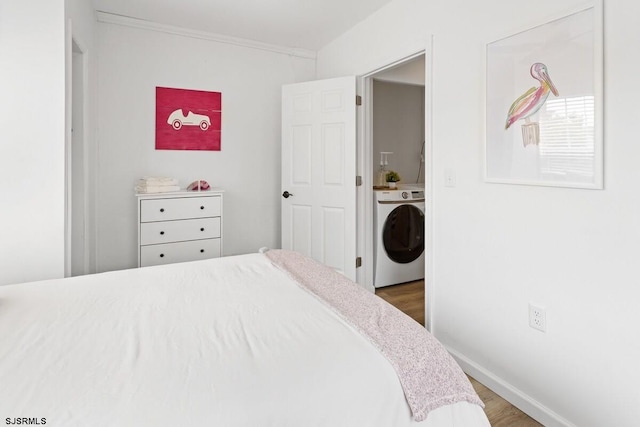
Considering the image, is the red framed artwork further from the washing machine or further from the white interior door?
the washing machine

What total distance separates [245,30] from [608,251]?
3.14 metres

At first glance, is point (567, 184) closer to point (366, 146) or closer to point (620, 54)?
point (620, 54)

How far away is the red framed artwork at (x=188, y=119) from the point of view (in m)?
3.22

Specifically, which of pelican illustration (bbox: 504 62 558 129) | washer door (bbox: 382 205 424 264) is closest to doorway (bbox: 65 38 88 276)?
washer door (bbox: 382 205 424 264)

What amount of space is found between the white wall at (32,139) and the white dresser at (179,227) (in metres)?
0.85

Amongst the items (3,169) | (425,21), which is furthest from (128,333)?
(425,21)

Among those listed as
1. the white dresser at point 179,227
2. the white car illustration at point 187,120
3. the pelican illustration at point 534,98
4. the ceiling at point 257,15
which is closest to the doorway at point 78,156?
the white dresser at point 179,227

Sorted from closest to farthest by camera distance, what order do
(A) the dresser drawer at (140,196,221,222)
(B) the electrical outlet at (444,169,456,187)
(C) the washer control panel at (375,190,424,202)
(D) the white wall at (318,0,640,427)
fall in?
(D) the white wall at (318,0,640,427) → (B) the electrical outlet at (444,169,456,187) → (A) the dresser drawer at (140,196,221,222) → (C) the washer control panel at (375,190,424,202)

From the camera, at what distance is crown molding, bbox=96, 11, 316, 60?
117 inches

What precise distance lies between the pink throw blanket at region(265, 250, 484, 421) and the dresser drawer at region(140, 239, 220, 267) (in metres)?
1.90

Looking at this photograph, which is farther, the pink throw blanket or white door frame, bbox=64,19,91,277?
white door frame, bbox=64,19,91,277

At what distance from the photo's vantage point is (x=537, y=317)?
174 centimetres

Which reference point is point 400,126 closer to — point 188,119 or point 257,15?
point 257,15

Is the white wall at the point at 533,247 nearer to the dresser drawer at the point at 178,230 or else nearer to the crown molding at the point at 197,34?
the crown molding at the point at 197,34
